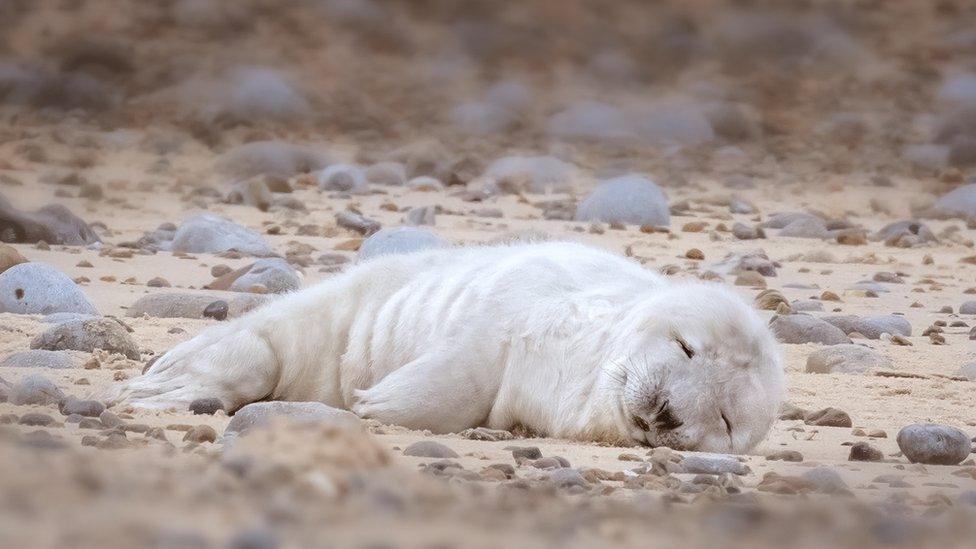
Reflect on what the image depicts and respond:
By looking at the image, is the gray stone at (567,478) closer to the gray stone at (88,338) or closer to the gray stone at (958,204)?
the gray stone at (88,338)

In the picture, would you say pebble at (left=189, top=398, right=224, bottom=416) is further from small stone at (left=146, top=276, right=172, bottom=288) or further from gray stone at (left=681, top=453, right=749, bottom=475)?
small stone at (left=146, top=276, right=172, bottom=288)

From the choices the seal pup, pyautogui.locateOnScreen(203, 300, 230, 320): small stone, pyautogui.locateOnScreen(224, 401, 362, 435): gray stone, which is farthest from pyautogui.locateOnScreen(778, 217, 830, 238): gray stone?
pyautogui.locateOnScreen(224, 401, 362, 435): gray stone

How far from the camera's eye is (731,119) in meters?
5.14

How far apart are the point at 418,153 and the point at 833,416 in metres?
6.75

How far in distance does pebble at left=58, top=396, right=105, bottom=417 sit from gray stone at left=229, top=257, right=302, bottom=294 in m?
2.34

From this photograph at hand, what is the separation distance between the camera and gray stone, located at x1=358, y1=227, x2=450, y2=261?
6.18 metres

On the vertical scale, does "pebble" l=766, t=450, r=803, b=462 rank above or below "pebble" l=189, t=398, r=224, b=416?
above

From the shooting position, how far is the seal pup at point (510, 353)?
344 centimetres

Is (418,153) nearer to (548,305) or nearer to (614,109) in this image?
(548,305)

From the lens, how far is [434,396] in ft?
12.1

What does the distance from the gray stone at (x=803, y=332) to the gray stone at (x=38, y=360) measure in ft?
7.36

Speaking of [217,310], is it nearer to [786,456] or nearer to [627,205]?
[786,456]

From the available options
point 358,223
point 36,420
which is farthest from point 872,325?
point 36,420

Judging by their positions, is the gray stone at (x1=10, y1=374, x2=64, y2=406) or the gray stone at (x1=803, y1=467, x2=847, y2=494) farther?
the gray stone at (x1=10, y1=374, x2=64, y2=406)
